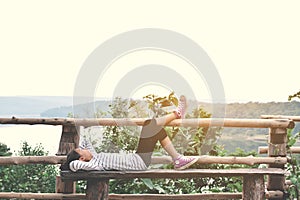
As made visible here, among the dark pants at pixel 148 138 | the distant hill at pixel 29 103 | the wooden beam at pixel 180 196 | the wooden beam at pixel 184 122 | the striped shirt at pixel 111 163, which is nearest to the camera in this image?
the striped shirt at pixel 111 163

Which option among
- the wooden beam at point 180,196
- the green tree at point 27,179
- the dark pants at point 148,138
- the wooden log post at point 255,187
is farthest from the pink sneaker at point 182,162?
the green tree at point 27,179

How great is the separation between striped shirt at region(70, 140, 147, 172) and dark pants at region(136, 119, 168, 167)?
0.04 metres

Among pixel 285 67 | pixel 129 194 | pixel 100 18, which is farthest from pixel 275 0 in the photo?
pixel 129 194

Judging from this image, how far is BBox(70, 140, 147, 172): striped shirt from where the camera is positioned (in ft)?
8.70

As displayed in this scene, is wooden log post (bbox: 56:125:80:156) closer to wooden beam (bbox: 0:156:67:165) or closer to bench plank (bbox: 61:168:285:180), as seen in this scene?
wooden beam (bbox: 0:156:67:165)

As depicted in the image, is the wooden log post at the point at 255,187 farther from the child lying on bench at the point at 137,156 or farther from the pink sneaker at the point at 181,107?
the pink sneaker at the point at 181,107

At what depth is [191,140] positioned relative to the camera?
12.3 feet

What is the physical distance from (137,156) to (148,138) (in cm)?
12

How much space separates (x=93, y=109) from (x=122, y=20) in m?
0.87

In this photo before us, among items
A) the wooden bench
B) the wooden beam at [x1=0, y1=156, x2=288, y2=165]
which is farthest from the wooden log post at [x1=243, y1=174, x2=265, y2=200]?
the wooden beam at [x1=0, y1=156, x2=288, y2=165]

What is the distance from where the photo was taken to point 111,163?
2729 mm

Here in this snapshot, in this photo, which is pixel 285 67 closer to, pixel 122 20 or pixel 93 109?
pixel 122 20

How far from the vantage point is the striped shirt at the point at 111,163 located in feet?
8.70

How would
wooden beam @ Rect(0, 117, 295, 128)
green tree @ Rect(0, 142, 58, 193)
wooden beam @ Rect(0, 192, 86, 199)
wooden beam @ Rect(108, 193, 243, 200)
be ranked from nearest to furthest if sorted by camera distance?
wooden beam @ Rect(0, 117, 295, 128), wooden beam @ Rect(0, 192, 86, 199), wooden beam @ Rect(108, 193, 243, 200), green tree @ Rect(0, 142, 58, 193)
